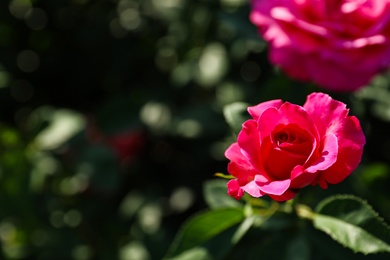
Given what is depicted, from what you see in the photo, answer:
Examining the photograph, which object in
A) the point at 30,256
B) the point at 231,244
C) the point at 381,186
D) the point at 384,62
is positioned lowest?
the point at 30,256

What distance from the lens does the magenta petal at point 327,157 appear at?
735mm

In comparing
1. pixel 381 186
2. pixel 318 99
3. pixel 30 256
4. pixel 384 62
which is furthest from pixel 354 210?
pixel 30 256

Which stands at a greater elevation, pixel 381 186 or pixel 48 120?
pixel 48 120

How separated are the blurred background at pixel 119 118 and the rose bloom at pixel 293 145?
0.58 meters

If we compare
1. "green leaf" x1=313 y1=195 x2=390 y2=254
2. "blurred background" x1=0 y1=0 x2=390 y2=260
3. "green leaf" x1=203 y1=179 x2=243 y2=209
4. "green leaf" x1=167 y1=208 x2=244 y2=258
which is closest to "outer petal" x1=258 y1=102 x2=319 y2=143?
"green leaf" x1=313 y1=195 x2=390 y2=254

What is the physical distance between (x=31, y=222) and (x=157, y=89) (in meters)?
0.46

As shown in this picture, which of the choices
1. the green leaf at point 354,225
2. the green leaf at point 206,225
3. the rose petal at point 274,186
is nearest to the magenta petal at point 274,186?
the rose petal at point 274,186

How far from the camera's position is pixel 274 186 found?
748mm

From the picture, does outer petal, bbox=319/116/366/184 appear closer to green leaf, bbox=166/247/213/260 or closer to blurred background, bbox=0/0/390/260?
green leaf, bbox=166/247/213/260

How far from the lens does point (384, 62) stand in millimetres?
1110

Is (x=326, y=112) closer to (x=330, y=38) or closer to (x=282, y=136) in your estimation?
(x=282, y=136)

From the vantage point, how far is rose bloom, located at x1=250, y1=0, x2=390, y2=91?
104 cm

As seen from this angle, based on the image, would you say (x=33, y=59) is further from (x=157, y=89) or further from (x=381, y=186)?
(x=381, y=186)

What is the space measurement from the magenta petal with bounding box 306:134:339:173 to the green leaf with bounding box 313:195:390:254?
0.46 ft
